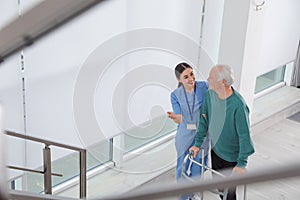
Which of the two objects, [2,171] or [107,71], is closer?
[2,171]

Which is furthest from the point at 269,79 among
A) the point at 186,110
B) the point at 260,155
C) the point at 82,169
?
the point at 82,169

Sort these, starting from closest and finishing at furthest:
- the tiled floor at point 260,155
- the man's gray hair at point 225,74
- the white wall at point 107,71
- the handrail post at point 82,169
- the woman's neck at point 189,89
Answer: the handrail post at point 82,169
the man's gray hair at point 225,74
the white wall at point 107,71
the woman's neck at point 189,89
the tiled floor at point 260,155

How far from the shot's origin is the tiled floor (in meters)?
4.41

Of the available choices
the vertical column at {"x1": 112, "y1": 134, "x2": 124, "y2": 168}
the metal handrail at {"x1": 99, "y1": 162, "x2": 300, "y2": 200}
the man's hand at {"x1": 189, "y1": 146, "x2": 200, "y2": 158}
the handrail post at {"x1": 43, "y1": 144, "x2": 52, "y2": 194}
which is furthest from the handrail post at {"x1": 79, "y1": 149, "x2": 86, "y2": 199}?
the metal handrail at {"x1": 99, "y1": 162, "x2": 300, "y2": 200}

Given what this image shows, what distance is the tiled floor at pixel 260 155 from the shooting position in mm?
4410

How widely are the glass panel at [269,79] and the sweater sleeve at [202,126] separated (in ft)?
8.33

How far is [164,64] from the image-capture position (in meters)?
4.54

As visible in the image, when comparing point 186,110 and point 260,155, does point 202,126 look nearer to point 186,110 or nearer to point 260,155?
point 186,110

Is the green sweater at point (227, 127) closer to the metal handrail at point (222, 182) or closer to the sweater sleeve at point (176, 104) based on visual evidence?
the sweater sleeve at point (176, 104)

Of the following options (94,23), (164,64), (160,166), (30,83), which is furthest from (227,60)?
(30,83)

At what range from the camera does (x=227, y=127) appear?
352 centimetres

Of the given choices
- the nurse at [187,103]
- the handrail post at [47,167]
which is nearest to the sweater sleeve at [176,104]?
the nurse at [187,103]

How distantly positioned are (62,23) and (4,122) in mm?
65

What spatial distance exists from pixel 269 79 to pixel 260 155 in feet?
4.99
